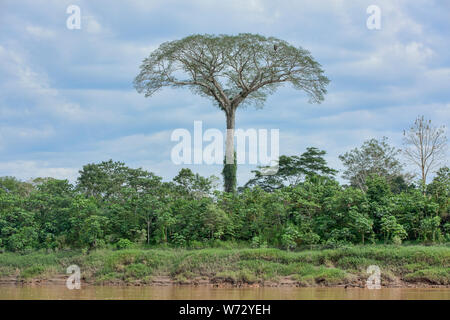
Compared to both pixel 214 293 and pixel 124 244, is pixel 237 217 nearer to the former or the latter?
pixel 124 244

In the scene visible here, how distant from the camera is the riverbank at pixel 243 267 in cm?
1455

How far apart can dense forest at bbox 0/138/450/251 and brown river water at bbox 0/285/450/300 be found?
118 inches

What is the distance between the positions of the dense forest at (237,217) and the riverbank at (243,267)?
2.87ft

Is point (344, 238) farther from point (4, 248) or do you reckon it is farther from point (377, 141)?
point (377, 141)

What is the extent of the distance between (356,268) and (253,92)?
1570 cm

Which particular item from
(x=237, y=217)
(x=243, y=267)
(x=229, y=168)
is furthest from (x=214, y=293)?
(x=229, y=168)

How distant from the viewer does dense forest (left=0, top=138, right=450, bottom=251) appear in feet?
55.1

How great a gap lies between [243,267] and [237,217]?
3.18 meters

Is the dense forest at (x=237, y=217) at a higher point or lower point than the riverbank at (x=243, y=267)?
higher

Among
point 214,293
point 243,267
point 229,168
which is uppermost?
point 229,168

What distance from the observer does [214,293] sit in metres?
12.9

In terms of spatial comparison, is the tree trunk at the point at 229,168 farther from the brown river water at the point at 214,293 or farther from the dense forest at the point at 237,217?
the brown river water at the point at 214,293

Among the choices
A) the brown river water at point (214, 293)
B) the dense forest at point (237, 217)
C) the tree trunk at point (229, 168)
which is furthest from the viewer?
the tree trunk at point (229, 168)

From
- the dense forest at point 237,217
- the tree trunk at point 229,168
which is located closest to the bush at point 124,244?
the dense forest at point 237,217
